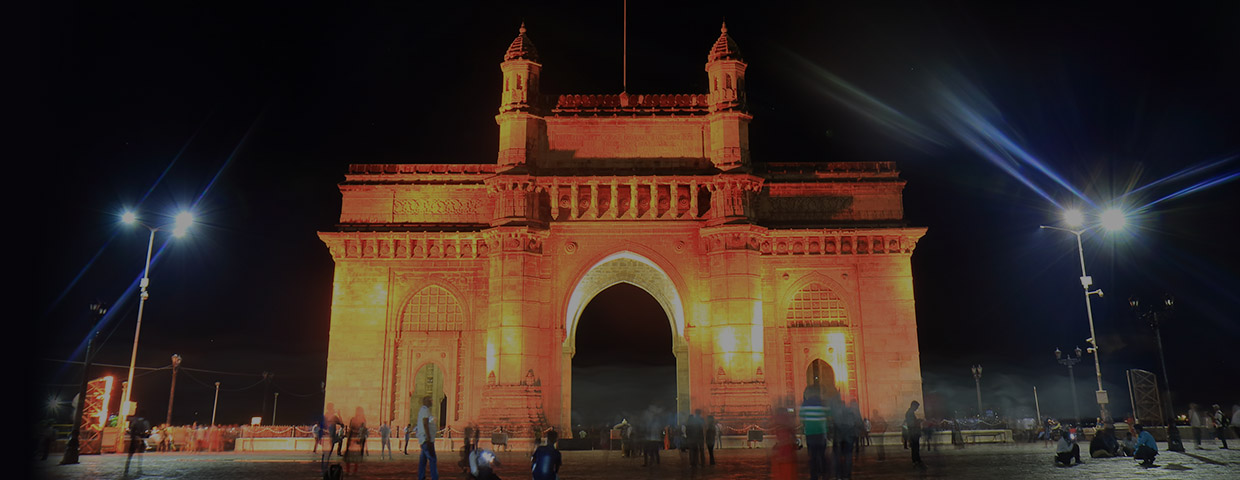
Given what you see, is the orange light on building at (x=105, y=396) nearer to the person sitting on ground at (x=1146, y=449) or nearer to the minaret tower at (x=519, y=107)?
the minaret tower at (x=519, y=107)

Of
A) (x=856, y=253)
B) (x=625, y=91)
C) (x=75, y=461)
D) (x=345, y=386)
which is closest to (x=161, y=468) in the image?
(x=75, y=461)

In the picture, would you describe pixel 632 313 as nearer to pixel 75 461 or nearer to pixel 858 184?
pixel 858 184

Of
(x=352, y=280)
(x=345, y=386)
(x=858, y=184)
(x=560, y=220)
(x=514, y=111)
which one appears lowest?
(x=345, y=386)

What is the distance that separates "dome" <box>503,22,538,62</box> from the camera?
36.0m

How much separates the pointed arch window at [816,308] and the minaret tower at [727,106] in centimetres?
659

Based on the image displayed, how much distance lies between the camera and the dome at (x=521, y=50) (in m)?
36.0

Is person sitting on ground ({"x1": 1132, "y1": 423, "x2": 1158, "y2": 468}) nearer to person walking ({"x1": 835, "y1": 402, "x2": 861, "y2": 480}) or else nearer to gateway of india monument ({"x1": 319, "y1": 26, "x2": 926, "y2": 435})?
person walking ({"x1": 835, "y1": 402, "x2": 861, "y2": 480})

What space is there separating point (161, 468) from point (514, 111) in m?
20.5

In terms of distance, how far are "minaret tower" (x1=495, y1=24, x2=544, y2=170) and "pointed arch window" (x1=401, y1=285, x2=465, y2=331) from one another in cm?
671

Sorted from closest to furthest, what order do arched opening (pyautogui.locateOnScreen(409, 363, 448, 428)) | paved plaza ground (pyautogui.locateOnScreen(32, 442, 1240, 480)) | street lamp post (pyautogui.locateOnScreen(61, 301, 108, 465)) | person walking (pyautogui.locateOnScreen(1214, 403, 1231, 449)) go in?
paved plaza ground (pyautogui.locateOnScreen(32, 442, 1240, 480))
street lamp post (pyautogui.locateOnScreen(61, 301, 108, 465))
person walking (pyautogui.locateOnScreen(1214, 403, 1231, 449))
arched opening (pyautogui.locateOnScreen(409, 363, 448, 428))

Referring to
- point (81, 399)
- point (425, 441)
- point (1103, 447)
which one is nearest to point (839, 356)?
point (1103, 447)

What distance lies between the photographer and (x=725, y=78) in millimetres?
36312

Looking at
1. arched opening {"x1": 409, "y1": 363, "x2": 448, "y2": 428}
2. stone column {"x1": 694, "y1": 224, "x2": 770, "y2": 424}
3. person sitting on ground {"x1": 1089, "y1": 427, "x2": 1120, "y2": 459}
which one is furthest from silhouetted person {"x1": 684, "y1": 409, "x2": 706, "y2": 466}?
arched opening {"x1": 409, "y1": 363, "x2": 448, "y2": 428}

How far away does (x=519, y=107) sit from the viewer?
116ft
